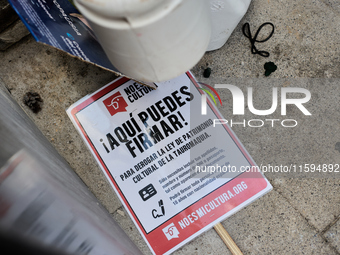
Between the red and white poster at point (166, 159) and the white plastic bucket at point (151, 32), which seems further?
the red and white poster at point (166, 159)

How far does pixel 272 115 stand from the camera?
897 millimetres

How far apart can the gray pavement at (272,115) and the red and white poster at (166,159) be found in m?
0.04

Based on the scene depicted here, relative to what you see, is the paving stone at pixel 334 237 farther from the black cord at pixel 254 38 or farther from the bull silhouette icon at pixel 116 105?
the bull silhouette icon at pixel 116 105

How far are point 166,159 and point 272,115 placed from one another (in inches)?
15.6

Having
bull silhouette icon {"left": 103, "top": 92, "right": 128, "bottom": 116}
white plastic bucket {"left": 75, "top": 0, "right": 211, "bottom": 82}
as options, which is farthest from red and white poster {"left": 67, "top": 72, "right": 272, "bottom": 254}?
white plastic bucket {"left": 75, "top": 0, "right": 211, "bottom": 82}

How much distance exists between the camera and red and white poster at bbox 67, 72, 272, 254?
2.83 feet

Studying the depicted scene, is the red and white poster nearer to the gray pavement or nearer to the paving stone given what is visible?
the gray pavement

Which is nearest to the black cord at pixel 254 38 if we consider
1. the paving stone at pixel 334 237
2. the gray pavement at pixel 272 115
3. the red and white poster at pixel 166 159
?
the gray pavement at pixel 272 115

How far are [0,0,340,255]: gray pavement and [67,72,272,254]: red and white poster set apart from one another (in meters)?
0.04

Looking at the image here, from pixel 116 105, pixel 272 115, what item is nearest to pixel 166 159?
pixel 116 105

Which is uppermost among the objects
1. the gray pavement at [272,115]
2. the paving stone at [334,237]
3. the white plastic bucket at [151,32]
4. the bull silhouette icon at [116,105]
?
the white plastic bucket at [151,32]

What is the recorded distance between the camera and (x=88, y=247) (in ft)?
1.37

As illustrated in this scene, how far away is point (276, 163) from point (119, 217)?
57 cm

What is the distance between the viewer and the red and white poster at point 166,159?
86cm
